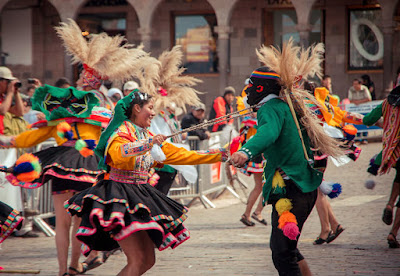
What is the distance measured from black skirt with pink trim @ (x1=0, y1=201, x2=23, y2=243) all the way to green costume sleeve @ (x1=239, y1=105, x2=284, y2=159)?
2.36 m

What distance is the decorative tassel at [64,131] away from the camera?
6.41 meters

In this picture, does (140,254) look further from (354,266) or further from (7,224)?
(354,266)

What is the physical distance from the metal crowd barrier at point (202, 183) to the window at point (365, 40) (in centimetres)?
1252

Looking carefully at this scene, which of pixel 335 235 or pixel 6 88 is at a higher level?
pixel 6 88

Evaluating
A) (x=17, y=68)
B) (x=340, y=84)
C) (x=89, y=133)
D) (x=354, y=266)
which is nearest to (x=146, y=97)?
(x=89, y=133)

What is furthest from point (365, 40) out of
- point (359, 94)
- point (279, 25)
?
point (359, 94)

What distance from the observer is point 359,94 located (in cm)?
1811

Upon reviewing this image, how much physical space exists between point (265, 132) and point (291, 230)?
71cm

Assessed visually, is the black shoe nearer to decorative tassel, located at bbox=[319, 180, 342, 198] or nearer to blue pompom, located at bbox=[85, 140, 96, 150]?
blue pompom, located at bbox=[85, 140, 96, 150]

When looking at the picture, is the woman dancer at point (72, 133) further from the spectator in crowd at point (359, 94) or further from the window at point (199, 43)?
the window at point (199, 43)

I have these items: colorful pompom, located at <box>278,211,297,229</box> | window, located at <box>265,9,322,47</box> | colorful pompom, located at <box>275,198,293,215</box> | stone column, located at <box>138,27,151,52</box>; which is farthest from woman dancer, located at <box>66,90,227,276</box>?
window, located at <box>265,9,322,47</box>

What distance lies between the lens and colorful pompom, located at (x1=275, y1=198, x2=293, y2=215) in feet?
16.0

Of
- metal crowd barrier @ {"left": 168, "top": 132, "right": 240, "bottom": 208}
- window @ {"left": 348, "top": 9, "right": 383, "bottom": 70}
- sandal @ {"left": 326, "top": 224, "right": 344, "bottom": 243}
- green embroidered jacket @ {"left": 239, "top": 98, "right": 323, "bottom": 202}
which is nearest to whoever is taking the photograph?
green embroidered jacket @ {"left": 239, "top": 98, "right": 323, "bottom": 202}

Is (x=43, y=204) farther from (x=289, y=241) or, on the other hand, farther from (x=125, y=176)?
(x=289, y=241)
